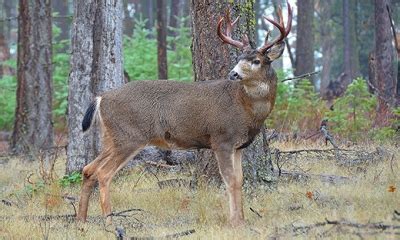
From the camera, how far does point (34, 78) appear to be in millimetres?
15094

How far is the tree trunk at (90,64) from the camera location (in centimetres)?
954

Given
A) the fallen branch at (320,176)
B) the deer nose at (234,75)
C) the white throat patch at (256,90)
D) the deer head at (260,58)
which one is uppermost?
the deer head at (260,58)

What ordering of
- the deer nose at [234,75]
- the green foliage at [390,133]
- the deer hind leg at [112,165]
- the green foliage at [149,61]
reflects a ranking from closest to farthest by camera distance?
the deer nose at [234,75]
the deer hind leg at [112,165]
the green foliage at [390,133]
the green foliage at [149,61]

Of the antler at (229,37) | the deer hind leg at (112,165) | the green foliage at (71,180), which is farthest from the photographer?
the green foliage at (71,180)

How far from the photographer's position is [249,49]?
7.52m

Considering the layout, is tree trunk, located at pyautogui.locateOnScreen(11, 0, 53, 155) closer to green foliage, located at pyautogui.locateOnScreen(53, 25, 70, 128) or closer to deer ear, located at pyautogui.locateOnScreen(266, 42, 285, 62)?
green foliage, located at pyautogui.locateOnScreen(53, 25, 70, 128)

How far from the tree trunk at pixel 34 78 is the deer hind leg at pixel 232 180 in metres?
8.09

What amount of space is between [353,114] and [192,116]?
733 cm

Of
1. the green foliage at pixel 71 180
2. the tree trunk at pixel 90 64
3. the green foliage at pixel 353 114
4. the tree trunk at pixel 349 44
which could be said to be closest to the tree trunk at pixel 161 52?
the green foliage at pixel 353 114

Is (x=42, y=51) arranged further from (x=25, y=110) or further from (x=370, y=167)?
(x=370, y=167)

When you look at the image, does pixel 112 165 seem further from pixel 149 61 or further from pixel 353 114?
pixel 149 61

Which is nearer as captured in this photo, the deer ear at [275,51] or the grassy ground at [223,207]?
the grassy ground at [223,207]

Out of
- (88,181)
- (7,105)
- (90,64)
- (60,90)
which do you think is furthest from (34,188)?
(7,105)

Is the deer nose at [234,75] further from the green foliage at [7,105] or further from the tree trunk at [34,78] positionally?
the green foliage at [7,105]
